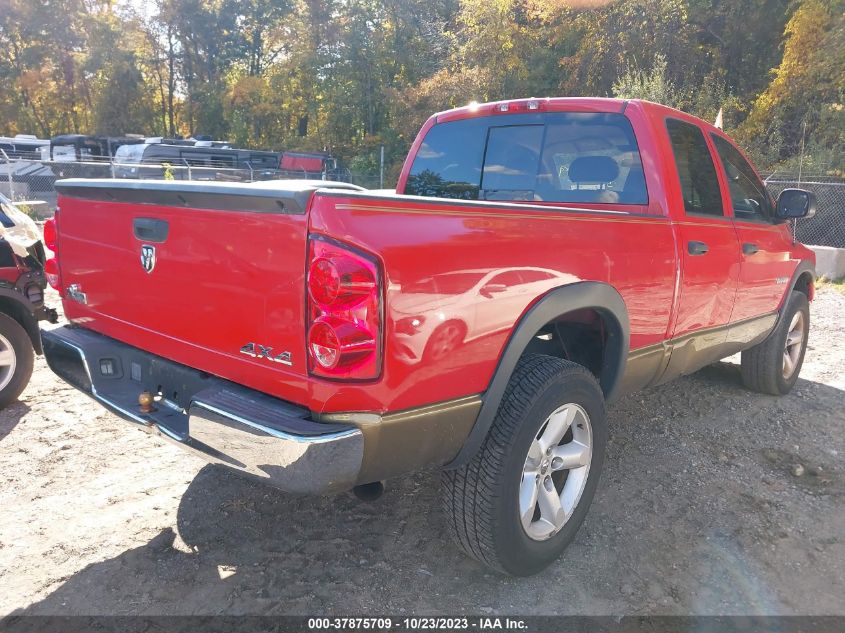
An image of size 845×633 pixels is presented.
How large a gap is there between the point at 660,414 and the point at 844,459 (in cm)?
112

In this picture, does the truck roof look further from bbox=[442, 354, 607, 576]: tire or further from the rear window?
bbox=[442, 354, 607, 576]: tire

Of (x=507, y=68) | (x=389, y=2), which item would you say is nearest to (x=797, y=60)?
(x=507, y=68)

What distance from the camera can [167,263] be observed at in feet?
7.95

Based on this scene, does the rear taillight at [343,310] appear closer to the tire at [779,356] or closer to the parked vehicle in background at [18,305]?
the parked vehicle in background at [18,305]

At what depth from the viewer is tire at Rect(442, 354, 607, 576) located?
2.42 meters

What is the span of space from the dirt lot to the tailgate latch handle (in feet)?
4.53

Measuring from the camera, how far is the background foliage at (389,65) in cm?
1778

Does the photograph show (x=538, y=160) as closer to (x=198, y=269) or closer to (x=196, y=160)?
(x=198, y=269)

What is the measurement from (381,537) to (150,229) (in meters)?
1.70

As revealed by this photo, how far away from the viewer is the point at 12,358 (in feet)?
13.8

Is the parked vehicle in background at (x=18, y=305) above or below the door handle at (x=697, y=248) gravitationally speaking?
below

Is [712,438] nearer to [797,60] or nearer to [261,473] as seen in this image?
[261,473]

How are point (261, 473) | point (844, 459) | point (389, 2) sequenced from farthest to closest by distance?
point (389, 2)
point (844, 459)
point (261, 473)

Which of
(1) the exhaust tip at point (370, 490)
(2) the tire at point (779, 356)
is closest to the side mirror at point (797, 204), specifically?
(2) the tire at point (779, 356)
